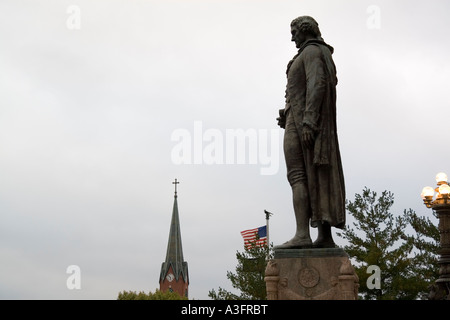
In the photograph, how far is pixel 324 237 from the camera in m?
8.86

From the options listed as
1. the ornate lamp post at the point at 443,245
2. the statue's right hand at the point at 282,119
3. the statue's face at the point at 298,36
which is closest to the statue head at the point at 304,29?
the statue's face at the point at 298,36

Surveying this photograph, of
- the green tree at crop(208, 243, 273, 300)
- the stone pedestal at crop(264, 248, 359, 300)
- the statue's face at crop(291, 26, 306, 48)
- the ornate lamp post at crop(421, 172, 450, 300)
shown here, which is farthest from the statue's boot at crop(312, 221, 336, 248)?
the green tree at crop(208, 243, 273, 300)

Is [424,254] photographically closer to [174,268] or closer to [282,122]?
[282,122]

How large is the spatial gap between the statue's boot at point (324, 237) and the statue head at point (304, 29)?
3.10m

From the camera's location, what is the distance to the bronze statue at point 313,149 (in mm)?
8812

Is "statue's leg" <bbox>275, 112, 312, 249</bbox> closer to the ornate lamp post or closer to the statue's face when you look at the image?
the statue's face

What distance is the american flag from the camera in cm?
3594

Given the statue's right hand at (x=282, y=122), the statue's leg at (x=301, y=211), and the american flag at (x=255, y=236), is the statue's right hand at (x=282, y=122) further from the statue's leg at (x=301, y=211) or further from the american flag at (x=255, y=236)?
the american flag at (x=255, y=236)

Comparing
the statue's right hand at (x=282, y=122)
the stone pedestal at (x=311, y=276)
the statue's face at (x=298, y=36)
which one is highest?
the statue's face at (x=298, y=36)

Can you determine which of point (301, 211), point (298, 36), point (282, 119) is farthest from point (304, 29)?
point (301, 211)

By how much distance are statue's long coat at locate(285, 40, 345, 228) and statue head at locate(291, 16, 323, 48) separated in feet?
1.00

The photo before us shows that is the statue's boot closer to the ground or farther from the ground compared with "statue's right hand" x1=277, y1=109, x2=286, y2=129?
closer to the ground

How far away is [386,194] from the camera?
110 ft
